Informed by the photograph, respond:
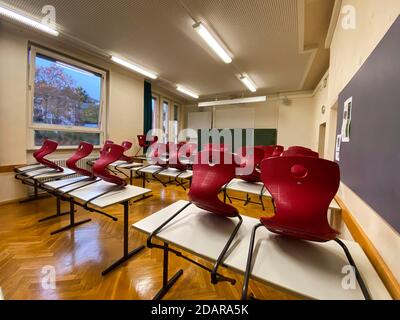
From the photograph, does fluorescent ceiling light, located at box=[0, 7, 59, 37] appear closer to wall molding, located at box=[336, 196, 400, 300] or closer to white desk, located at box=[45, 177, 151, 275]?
white desk, located at box=[45, 177, 151, 275]

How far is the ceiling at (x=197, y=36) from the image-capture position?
2.77 metres

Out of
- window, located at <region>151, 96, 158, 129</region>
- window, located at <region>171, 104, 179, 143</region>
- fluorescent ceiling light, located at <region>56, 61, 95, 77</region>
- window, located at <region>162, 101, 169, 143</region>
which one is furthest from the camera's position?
window, located at <region>171, 104, 179, 143</region>

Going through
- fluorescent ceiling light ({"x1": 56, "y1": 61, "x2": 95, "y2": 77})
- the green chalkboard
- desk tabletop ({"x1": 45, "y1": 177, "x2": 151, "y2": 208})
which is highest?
fluorescent ceiling light ({"x1": 56, "y1": 61, "x2": 95, "y2": 77})

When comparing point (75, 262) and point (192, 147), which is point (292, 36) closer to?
point (192, 147)

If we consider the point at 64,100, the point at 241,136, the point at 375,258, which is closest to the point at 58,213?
the point at 64,100

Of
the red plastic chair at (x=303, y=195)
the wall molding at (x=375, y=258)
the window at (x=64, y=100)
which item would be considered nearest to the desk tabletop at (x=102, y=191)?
the red plastic chair at (x=303, y=195)

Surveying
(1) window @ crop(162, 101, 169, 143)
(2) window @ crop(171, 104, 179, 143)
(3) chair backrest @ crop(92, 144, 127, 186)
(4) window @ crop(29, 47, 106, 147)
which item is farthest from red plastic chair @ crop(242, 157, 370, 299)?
(2) window @ crop(171, 104, 179, 143)

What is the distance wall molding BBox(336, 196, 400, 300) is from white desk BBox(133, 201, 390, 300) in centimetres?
4

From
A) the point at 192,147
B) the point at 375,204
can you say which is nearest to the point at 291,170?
the point at 375,204

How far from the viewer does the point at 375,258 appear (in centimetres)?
95

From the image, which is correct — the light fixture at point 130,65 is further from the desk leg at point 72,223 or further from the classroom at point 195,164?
the desk leg at point 72,223

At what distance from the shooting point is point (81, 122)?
462 cm

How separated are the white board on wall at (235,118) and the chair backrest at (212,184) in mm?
7225

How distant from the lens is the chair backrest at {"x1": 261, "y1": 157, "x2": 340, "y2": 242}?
860 mm
